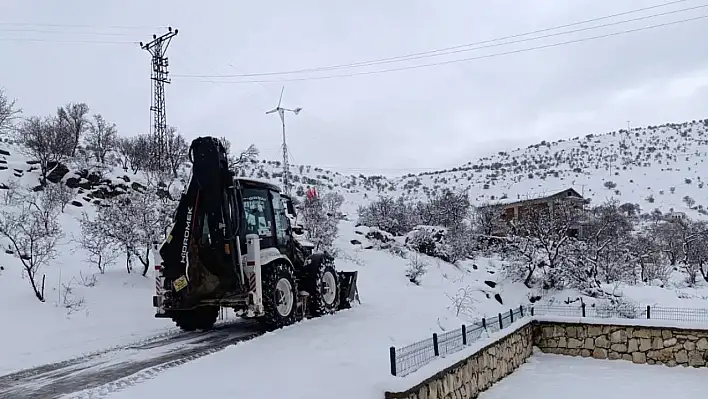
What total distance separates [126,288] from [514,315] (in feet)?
30.9

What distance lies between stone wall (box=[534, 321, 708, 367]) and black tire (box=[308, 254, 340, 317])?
17.9 ft

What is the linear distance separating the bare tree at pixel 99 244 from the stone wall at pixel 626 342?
11.5m

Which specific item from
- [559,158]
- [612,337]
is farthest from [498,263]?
[559,158]

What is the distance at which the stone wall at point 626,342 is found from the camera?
12680 millimetres

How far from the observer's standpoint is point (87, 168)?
2770 cm

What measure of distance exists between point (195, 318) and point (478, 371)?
542 centimetres

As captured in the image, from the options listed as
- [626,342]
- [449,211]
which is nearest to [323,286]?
[626,342]

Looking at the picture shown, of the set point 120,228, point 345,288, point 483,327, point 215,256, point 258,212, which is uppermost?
point 258,212

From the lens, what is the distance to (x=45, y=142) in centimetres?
2875

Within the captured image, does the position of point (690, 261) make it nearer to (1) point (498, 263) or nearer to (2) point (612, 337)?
(1) point (498, 263)

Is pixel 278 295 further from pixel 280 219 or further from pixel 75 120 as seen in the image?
pixel 75 120

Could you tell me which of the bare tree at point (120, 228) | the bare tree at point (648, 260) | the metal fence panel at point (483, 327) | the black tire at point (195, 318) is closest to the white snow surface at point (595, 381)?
the metal fence panel at point (483, 327)

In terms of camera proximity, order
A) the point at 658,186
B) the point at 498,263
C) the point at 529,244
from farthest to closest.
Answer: the point at 658,186, the point at 498,263, the point at 529,244

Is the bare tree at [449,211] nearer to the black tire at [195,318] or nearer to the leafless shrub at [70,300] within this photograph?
the black tire at [195,318]
